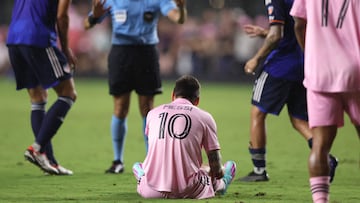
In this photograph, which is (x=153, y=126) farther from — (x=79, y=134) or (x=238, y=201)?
(x=79, y=134)

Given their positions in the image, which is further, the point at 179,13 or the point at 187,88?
the point at 179,13

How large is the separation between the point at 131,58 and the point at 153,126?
117 inches

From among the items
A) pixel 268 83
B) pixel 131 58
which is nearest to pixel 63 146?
pixel 131 58

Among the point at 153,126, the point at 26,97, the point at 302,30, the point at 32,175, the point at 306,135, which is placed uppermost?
the point at 302,30

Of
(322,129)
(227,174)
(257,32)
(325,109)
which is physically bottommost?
(227,174)

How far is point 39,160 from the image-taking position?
951 cm

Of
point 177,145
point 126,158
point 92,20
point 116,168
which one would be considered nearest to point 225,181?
point 177,145

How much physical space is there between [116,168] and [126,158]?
143 cm

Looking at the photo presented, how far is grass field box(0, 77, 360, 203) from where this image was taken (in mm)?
8016

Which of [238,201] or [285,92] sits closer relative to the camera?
[238,201]

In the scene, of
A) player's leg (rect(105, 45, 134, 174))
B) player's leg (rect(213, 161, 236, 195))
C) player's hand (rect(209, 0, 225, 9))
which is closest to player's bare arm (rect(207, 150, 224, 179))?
player's leg (rect(213, 161, 236, 195))

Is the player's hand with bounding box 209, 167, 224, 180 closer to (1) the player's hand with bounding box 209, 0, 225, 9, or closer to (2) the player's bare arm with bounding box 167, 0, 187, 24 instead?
(2) the player's bare arm with bounding box 167, 0, 187, 24

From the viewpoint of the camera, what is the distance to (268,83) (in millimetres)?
9336

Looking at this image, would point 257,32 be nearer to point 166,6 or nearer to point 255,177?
point 166,6
